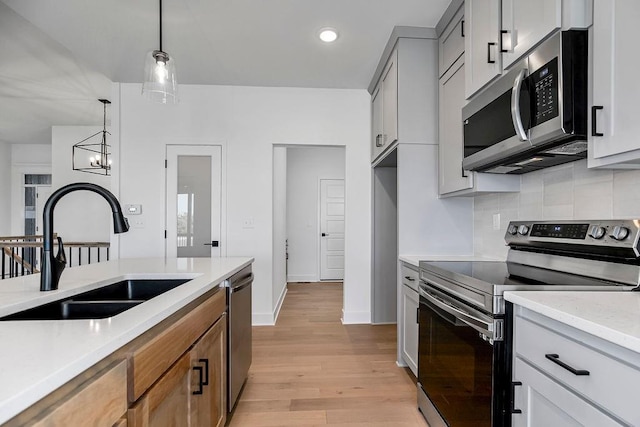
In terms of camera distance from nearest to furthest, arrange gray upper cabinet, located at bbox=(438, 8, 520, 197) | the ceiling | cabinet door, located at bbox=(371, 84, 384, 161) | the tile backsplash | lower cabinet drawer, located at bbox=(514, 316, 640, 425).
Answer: lower cabinet drawer, located at bbox=(514, 316, 640, 425) → the tile backsplash → gray upper cabinet, located at bbox=(438, 8, 520, 197) → the ceiling → cabinet door, located at bbox=(371, 84, 384, 161)

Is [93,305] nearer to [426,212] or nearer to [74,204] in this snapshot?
[426,212]

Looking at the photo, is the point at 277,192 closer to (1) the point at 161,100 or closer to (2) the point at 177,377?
(1) the point at 161,100

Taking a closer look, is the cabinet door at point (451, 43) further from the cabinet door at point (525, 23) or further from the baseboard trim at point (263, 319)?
the baseboard trim at point (263, 319)

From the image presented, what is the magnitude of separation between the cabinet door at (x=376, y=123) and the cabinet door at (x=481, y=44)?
1.24 meters

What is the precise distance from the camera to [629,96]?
1.08 m

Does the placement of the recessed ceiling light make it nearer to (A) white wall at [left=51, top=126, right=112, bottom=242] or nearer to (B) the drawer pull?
(B) the drawer pull

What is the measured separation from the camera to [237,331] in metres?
1.96

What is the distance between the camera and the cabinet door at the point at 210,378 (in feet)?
4.17

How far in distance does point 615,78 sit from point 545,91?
27 centimetres

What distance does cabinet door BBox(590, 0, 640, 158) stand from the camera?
107 centimetres

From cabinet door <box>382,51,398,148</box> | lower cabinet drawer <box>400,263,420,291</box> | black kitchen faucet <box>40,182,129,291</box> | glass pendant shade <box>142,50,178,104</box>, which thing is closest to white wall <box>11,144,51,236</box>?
glass pendant shade <box>142,50,178,104</box>

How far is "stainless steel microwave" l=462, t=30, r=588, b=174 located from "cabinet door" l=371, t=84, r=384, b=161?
1333 mm

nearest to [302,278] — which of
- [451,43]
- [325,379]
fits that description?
[325,379]

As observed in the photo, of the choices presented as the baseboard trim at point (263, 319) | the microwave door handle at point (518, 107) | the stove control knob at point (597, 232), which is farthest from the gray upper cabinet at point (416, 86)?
the baseboard trim at point (263, 319)
